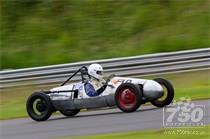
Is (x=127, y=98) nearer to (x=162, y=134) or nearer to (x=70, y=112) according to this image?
(x=70, y=112)

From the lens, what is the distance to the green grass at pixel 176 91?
1270 centimetres

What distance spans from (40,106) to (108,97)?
1.47m

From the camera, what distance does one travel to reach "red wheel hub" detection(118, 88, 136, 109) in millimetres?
10734

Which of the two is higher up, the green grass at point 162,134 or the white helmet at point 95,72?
the white helmet at point 95,72

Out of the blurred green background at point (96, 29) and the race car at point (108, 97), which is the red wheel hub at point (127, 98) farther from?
the blurred green background at point (96, 29)

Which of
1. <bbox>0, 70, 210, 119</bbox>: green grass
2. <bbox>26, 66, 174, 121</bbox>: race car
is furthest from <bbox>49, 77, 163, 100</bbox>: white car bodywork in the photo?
<bbox>0, 70, 210, 119</bbox>: green grass

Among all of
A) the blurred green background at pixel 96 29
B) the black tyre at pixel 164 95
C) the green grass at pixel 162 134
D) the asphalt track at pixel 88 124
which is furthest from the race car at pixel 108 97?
the blurred green background at pixel 96 29

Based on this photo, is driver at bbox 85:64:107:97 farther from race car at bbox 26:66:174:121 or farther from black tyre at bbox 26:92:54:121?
black tyre at bbox 26:92:54:121

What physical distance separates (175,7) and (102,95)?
8147 mm

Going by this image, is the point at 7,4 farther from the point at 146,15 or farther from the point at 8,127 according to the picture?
the point at 8,127

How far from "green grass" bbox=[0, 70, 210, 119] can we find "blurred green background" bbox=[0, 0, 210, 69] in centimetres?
220

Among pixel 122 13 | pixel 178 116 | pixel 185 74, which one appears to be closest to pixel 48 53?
pixel 122 13

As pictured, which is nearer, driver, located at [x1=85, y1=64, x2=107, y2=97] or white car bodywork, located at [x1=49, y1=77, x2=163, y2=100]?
white car bodywork, located at [x1=49, y1=77, x2=163, y2=100]

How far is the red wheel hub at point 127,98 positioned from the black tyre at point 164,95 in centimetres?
47
